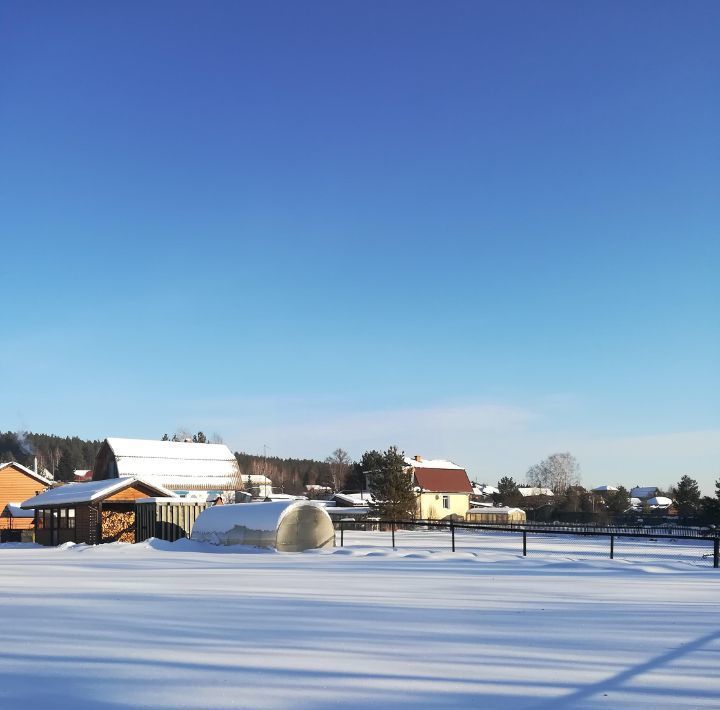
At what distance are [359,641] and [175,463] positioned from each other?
54.4 metres

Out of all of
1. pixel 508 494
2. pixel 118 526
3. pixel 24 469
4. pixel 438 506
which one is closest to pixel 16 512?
pixel 24 469

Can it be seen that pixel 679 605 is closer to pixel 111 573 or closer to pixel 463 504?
pixel 111 573

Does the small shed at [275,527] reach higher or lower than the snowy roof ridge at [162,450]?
lower

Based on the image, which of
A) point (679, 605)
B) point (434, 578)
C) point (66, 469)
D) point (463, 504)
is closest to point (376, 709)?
point (679, 605)

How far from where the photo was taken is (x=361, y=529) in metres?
54.2

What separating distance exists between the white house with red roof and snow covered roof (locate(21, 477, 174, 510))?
40.8 metres

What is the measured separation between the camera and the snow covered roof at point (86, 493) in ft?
111

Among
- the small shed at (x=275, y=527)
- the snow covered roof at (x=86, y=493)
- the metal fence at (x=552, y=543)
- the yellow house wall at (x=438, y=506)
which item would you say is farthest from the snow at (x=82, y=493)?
the yellow house wall at (x=438, y=506)

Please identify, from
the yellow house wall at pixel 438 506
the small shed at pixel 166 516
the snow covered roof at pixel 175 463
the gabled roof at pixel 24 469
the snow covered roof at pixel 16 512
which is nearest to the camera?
the small shed at pixel 166 516

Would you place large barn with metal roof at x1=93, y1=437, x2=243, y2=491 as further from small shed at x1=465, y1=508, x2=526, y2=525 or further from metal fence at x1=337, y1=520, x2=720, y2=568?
small shed at x1=465, y1=508, x2=526, y2=525

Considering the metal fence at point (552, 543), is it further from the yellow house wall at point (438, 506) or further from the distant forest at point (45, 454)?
the distant forest at point (45, 454)

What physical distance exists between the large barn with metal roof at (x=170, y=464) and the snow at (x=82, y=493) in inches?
831

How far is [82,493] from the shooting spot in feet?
114

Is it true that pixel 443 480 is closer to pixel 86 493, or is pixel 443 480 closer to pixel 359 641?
pixel 86 493
